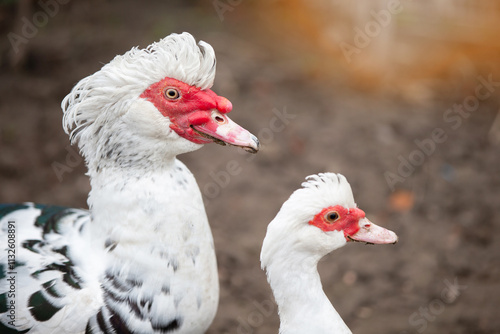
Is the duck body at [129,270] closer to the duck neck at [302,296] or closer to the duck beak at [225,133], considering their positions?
the duck beak at [225,133]

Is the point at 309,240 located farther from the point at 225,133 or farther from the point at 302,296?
the point at 225,133

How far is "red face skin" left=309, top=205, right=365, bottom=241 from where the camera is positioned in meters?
2.66

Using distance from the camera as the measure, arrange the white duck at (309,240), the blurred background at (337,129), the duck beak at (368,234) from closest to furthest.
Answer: the white duck at (309,240) < the duck beak at (368,234) < the blurred background at (337,129)

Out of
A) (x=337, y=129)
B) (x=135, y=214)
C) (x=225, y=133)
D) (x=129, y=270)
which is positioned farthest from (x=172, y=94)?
(x=337, y=129)

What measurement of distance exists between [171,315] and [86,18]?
19.1 feet

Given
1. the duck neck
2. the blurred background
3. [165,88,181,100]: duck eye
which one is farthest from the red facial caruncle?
the blurred background

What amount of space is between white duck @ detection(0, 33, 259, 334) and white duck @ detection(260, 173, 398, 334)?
40 centimetres

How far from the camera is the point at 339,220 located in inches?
107

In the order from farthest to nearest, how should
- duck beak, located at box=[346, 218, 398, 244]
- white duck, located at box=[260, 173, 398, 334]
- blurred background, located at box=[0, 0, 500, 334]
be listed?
blurred background, located at box=[0, 0, 500, 334]
duck beak, located at box=[346, 218, 398, 244]
white duck, located at box=[260, 173, 398, 334]

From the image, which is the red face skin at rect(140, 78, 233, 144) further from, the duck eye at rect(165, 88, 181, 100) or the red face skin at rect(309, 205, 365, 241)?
the red face skin at rect(309, 205, 365, 241)

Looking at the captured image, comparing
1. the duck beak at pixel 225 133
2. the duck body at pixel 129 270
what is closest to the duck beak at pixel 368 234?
the duck beak at pixel 225 133

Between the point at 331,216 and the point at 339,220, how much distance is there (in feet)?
0.19

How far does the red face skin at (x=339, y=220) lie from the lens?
2.66 m

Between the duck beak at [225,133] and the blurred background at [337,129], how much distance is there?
80.5 inches
